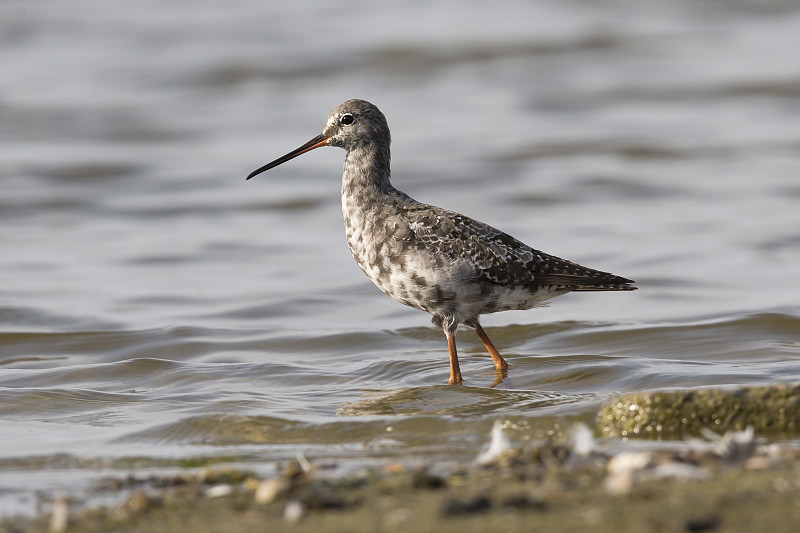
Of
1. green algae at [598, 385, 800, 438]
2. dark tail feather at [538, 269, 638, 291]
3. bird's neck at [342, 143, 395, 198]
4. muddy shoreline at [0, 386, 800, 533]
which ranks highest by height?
bird's neck at [342, 143, 395, 198]

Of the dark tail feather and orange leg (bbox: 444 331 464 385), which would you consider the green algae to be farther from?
the dark tail feather

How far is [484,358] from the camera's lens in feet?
34.2

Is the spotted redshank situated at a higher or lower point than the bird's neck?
lower

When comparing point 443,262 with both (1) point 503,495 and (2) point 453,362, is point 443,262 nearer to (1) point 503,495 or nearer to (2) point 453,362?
(2) point 453,362

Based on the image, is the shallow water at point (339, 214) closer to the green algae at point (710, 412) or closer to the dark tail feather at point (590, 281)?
the dark tail feather at point (590, 281)

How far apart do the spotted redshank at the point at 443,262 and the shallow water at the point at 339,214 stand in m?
0.70

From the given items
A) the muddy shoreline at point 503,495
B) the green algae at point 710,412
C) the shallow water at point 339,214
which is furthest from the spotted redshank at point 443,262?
the muddy shoreline at point 503,495

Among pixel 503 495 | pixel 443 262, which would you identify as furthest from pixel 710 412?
pixel 443 262

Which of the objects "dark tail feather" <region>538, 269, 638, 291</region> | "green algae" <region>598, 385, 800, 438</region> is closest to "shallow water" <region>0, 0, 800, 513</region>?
"dark tail feather" <region>538, 269, 638, 291</region>

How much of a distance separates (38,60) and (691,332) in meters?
18.4

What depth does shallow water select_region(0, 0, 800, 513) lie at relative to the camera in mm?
8422

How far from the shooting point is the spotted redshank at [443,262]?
902 cm

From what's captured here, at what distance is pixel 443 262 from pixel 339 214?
279 inches

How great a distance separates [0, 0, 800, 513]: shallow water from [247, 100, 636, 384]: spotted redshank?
27.7 inches
